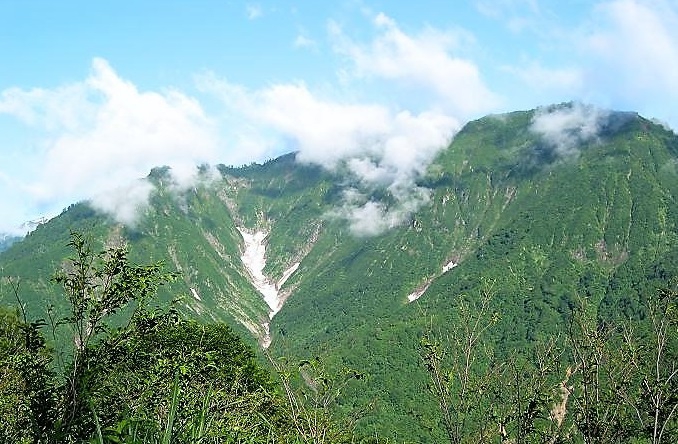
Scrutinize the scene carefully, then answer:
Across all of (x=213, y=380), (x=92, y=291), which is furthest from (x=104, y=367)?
(x=213, y=380)

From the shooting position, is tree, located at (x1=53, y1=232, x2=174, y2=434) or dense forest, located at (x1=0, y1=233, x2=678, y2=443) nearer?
tree, located at (x1=53, y1=232, x2=174, y2=434)

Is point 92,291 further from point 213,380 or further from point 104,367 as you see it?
point 213,380

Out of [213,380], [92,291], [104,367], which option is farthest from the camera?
[213,380]

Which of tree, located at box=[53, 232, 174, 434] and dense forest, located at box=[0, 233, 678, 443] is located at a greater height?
tree, located at box=[53, 232, 174, 434]

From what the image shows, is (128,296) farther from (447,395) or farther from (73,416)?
(447,395)

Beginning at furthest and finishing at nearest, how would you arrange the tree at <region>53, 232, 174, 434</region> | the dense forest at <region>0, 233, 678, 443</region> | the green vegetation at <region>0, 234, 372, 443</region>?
1. the dense forest at <region>0, 233, 678, 443</region>
2. the tree at <region>53, 232, 174, 434</region>
3. the green vegetation at <region>0, 234, 372, 443</region>

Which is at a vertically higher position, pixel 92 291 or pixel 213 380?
pixel 92 291

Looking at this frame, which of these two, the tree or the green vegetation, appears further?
the tree

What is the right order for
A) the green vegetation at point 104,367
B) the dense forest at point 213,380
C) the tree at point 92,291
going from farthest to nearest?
the dense forest at point 213,380 → the tree at point 92,291 → the green vegetation at point 104,367

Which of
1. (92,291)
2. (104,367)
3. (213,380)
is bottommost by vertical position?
(213,380)

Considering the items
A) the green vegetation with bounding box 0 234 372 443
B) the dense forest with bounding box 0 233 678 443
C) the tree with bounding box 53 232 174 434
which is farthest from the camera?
the dense forest with bounding box 0 233 678 443

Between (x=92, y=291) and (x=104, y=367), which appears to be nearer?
(x=92, y=291)

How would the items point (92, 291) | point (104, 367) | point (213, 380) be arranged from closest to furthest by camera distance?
point (92, 291), point (104, 367), point (213, 380)

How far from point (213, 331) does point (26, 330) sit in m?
40.9
